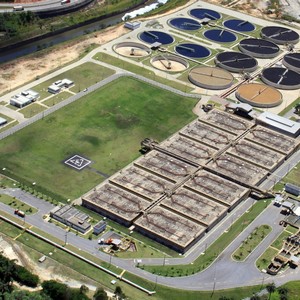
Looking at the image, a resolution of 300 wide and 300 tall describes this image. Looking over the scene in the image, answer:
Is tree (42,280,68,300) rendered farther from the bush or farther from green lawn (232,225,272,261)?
green lawn (232,225,272,261)

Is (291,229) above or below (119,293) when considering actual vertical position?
below

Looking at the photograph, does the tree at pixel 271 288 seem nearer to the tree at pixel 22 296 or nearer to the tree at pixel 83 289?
the tree at pixel 83 289

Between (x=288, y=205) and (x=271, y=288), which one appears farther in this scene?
(x=288, y=205)

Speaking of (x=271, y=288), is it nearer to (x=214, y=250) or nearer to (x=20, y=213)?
(x=214, y=250)

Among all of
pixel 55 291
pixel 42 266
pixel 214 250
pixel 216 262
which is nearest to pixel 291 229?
pixel 214 250

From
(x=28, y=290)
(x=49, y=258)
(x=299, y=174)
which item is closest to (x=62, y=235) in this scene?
(x=49, y=258)

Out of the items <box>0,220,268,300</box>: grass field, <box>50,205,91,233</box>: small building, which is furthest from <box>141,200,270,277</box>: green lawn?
<box>50,205,91,233</box>: small building
